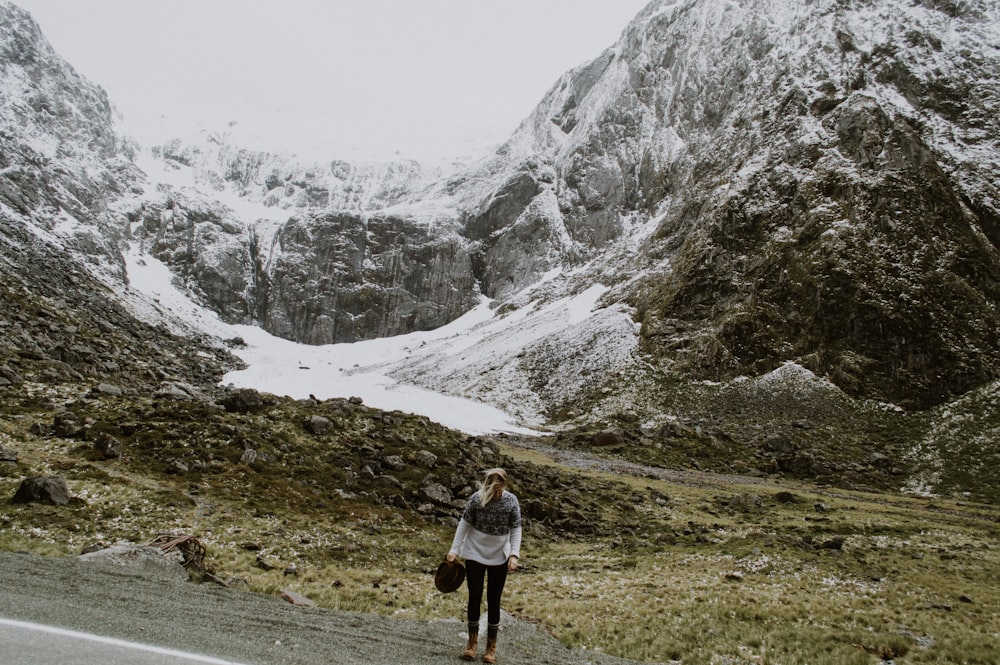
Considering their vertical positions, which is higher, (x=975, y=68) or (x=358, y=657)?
(x=975, y=68)

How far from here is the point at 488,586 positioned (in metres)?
9.19

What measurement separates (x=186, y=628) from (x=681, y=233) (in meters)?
112

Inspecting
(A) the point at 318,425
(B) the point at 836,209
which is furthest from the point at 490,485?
(B) the point at 836,209

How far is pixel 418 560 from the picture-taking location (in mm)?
18938

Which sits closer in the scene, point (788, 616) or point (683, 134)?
point (788, 616)

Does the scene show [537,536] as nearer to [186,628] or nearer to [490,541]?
[490,541]

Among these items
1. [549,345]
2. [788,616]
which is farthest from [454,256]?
[788,616]

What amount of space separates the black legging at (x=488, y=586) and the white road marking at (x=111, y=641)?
368 cm

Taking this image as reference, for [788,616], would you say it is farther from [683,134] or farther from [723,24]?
[723,24]

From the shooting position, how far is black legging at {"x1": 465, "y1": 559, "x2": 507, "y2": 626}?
29.9 ft

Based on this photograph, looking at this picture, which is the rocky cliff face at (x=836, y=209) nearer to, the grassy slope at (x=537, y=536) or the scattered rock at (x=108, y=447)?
the grassy slope at (x=537, y=536)

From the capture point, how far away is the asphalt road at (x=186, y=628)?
23.3 ft

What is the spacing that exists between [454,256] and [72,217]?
10158 centimetres

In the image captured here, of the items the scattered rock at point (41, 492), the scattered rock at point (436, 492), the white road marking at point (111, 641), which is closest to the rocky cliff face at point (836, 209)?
the scattered rock at point (436, 492)
